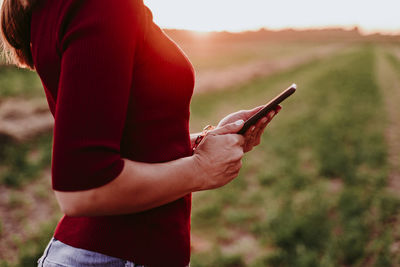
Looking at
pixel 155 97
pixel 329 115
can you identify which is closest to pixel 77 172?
pixel 155 97

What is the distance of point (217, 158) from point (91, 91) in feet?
1.47

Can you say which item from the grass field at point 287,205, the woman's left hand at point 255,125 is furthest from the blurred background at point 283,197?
the woman's left hand at point 255,125

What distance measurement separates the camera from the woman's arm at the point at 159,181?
0.79 m

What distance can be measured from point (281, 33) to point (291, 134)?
366 feet

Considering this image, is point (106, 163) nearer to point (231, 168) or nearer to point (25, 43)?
point (231, 168)

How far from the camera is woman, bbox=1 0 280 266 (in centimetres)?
74

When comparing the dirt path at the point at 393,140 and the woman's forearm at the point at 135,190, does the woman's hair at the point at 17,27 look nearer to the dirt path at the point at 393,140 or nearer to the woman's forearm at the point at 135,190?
the woman's forearm at the point at 135,190

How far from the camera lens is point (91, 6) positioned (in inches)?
29.5

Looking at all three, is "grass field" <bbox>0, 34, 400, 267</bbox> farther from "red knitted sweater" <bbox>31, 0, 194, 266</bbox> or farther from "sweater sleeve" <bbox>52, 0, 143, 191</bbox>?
"sweater sleeve" <bbox>52, 0, 143, 191</bbox>

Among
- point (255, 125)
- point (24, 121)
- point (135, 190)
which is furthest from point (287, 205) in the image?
point (24, 121)

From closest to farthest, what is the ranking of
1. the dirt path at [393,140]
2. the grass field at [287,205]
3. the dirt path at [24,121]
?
the grass field at [287,205] < the dirt path at [393,140] < the dirt path at [24,121]

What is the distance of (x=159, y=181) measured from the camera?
2.87 ft

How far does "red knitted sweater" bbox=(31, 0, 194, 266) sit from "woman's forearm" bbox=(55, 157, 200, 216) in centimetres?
3

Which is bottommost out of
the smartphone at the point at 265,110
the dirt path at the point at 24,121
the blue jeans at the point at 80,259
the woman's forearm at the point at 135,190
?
the dirt path at the point at 24,121
